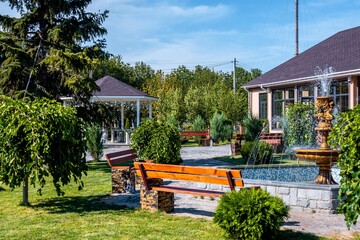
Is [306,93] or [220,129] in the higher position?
[306,93]

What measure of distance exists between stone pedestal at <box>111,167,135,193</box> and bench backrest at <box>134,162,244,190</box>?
69.0 inches

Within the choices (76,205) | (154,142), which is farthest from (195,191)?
(154,142)

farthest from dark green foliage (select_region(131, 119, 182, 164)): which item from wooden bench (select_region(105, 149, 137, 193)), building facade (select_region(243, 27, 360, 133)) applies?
building facade (select_region(243, 27, 360, 133))

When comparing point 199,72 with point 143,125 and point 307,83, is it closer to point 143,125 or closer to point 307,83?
point 307,83

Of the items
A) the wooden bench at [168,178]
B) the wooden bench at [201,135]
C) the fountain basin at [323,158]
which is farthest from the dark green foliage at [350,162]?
the wooden bench at [201,135]

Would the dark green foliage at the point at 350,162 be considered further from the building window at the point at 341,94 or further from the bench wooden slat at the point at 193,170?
the building window at the point at 341,94

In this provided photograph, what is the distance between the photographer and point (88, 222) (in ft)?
22.2

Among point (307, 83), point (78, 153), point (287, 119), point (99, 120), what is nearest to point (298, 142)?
point (287, 119)

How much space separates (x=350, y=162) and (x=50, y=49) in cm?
1093

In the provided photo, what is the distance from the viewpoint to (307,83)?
71.3 feet

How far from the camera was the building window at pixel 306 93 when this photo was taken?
21.9 meters

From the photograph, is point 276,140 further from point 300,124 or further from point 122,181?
point 122,181

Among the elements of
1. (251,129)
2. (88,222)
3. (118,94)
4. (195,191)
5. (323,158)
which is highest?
(118,94)

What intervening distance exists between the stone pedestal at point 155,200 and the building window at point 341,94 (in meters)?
14.4
